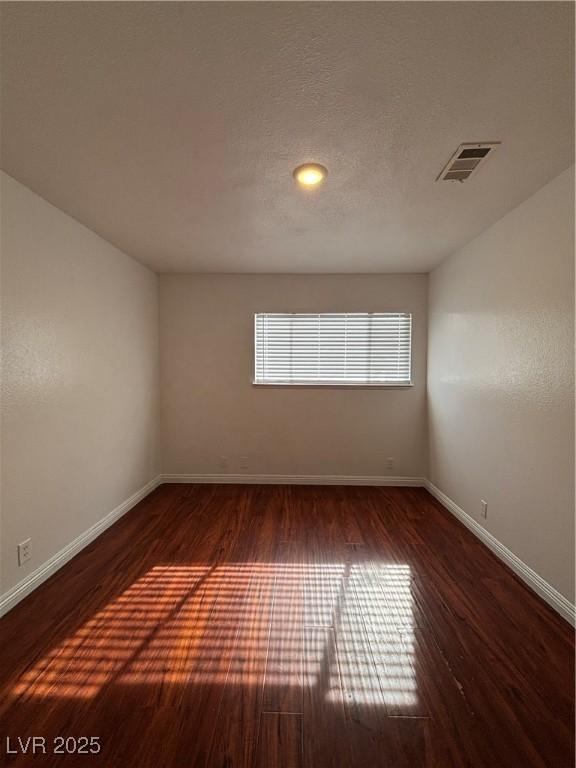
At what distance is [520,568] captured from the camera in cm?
212

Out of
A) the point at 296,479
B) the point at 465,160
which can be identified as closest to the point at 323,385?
the point at 296,479

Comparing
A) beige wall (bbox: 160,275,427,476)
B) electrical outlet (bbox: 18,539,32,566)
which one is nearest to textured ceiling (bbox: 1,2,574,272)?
beige wall (bbox: 160,275,427,476)

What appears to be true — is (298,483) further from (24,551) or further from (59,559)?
(24,551)

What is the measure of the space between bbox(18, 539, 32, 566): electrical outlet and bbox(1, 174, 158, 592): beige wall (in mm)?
30

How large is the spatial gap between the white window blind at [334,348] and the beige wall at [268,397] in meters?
0.10

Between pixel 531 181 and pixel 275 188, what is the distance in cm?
154

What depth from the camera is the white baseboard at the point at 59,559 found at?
6.04 feet

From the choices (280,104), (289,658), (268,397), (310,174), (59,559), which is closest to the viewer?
(280,104)

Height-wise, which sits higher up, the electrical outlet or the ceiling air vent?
the ceiling air vent

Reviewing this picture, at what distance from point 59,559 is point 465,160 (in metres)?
3.57

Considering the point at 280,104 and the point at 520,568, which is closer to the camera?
the point at 280,104

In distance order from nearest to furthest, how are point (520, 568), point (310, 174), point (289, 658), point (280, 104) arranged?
point (280, 104) < point (289, 658) < point (310, 174) < point (520, 568)

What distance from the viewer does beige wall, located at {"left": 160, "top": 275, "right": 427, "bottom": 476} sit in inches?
149

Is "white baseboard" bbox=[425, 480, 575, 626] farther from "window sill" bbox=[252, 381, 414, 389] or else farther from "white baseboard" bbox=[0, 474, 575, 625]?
"window sill" bbox=[252, 381, 414, 389]
